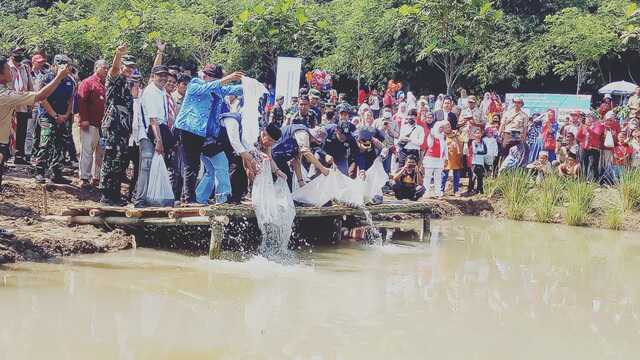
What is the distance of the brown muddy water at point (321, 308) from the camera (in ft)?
16.4

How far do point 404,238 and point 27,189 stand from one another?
4.85 metres

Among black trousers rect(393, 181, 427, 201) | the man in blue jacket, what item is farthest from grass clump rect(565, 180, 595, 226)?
the man in blue jacket

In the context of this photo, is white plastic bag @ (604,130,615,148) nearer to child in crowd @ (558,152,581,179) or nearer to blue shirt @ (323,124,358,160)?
child in crowd @ (558,152,581,179)

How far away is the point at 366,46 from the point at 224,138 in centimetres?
1697

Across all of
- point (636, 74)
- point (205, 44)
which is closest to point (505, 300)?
point (636, 74)

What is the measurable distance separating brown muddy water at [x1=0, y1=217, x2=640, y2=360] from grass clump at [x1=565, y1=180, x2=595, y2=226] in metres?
2.67

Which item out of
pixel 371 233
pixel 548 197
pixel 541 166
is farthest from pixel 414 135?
pixel 371 233

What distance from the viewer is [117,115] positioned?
8297 mm

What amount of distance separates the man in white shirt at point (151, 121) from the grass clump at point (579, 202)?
21.8ft

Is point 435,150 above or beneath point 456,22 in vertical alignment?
beneath

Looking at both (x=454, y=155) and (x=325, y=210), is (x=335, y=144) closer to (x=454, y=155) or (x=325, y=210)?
(x=325, y=210)

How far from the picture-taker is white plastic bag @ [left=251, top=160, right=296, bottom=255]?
25.7ft

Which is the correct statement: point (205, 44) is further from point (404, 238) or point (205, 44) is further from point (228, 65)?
point (404, 238)

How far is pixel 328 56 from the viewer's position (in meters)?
25.5
